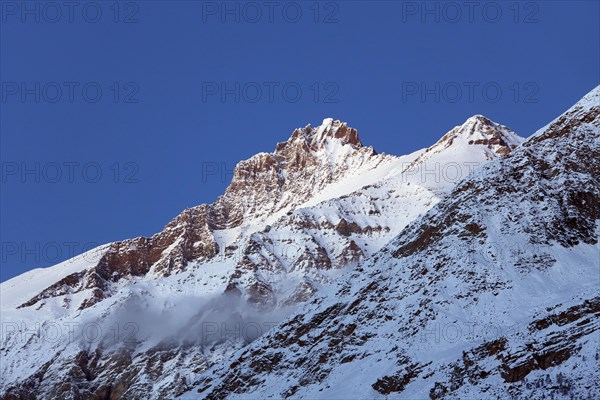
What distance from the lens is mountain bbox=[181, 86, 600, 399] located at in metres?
102

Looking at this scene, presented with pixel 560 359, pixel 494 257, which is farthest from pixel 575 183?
pixel 560 359

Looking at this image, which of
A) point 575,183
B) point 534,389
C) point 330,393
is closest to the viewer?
point 534,389

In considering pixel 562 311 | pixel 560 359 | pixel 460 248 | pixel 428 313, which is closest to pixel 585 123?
pixel 460 248

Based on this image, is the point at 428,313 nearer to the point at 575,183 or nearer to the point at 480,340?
the point at 480,340

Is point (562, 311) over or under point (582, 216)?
under

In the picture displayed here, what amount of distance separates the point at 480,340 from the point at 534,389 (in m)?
20.7

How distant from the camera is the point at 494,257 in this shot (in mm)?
127750

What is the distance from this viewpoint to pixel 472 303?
12262cm

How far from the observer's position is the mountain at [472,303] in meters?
102

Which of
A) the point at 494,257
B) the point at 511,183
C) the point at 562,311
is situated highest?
the point at 511,183

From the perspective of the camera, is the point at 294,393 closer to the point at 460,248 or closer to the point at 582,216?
the point at 460,248

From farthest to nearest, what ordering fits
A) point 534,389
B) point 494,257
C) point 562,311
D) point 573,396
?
point 494,257 < point 562,311 < point 534,389 < point 573,396

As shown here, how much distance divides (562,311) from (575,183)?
3484 centimetres

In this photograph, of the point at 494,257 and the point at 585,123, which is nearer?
the point at 494,257
